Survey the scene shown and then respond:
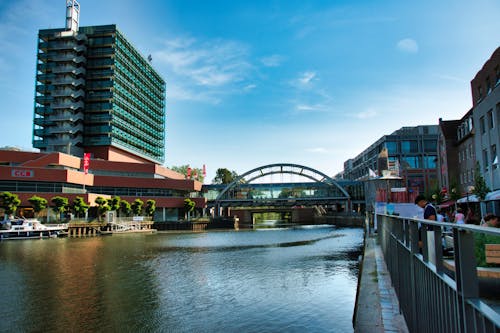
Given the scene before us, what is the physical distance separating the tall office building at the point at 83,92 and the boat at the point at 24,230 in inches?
1569

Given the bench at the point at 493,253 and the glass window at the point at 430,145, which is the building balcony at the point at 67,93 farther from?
the bench at the point at 493,253

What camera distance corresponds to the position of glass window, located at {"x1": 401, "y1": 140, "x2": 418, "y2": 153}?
105 m

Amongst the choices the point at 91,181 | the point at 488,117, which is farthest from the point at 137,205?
the point at 488,117

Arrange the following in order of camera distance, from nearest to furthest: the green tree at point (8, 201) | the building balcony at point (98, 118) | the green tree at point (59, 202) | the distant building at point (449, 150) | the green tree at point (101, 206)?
the distant building at point (449, 150)
the green tree at point (8, 201)
the green tree at point (59, 202)
the green tree at point (101, 206)
the building balcony at point (98, 118)

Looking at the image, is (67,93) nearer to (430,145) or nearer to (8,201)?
(8,201)

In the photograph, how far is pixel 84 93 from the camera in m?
104

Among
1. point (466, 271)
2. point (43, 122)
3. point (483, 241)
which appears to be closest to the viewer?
point (466, 271)

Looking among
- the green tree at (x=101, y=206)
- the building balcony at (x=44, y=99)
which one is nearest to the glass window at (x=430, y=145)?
the green tree at (x=101, y=206)

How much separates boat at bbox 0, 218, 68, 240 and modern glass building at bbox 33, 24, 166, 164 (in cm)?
3957

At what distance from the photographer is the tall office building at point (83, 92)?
10069cm

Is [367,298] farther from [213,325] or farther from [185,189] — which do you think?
[185,189]

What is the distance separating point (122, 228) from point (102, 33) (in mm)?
59495

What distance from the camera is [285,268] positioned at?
932 inches

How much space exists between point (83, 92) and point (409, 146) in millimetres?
86559
